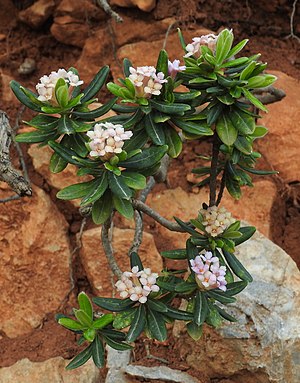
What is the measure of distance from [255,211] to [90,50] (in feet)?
3.27

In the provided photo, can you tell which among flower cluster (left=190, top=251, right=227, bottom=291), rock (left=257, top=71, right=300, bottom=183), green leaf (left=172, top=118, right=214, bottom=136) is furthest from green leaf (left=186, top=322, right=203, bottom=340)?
rock (left=257, top=71, right=300, bottom=183)

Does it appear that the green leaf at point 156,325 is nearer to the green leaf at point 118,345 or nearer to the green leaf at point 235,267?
the green leaf at point 118,345

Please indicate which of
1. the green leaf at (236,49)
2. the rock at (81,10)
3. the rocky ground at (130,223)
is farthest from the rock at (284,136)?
the green leaf at (236,49)

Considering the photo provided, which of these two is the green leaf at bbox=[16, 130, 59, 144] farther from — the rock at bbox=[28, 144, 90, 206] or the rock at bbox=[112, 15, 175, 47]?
the rock at bbox=[112, 15, 175, 47]

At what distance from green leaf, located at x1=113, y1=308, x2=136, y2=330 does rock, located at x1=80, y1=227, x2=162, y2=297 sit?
0.75 meters

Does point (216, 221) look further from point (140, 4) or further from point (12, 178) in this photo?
point (140, 4)

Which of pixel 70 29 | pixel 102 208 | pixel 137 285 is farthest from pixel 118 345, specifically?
pixel 70 29

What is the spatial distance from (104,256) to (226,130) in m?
0.99

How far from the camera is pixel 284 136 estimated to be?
8.38 feet

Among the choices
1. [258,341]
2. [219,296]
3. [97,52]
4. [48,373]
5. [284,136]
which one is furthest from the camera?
[97,52]

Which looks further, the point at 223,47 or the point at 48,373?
the point at 48,373

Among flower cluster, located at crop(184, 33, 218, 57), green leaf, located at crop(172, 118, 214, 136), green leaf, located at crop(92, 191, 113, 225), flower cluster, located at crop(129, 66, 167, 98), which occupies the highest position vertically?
flower cluster, located at crop(184, 33, 218, 57)

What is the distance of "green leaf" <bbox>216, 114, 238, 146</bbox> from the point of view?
1485mm

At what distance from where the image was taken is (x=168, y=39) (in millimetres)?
2602
